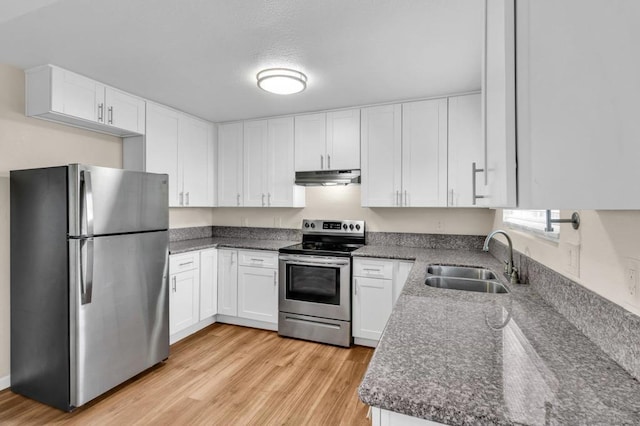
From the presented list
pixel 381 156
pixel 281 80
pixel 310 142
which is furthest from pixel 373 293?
pixel 281 80

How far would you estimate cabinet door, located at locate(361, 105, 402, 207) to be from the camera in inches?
126

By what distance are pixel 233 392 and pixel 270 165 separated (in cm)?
234

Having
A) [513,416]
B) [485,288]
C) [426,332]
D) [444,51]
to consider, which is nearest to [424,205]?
[485,288]

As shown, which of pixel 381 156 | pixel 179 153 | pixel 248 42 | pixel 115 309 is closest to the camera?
pixel 248 42

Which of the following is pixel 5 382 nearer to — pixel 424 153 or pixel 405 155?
pixel 405 155

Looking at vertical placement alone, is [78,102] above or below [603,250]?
above

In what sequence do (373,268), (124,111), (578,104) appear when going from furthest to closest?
(373,268) → (124,111) → (578,104)

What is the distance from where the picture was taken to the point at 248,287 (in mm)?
3471

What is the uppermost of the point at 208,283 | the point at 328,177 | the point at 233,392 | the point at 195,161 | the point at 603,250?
the point at 195,161

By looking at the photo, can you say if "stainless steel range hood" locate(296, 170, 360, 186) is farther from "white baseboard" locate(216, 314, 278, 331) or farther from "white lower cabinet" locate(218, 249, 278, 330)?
"white baseboard" locate(216, 314, 278, 331)

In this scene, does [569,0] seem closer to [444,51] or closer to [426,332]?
[426,332]

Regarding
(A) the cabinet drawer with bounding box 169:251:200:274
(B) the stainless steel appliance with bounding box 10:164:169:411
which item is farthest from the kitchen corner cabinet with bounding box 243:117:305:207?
(B) the stainless steel appliance with bounding box 10:164:169:411

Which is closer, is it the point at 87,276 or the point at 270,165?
the point at 87,276

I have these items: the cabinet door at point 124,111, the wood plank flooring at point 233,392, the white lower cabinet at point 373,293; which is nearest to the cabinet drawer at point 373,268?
the white lower cabinet at point 373,293
